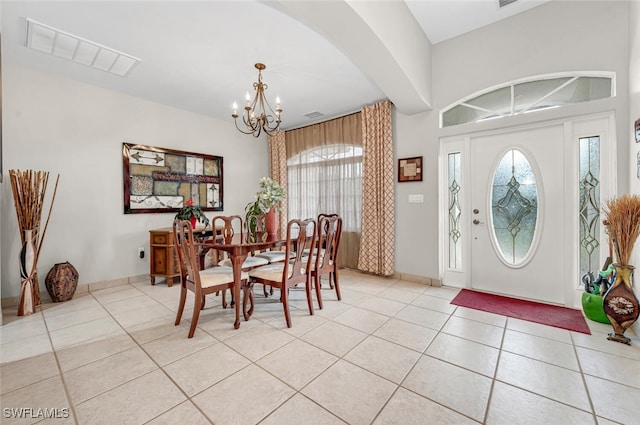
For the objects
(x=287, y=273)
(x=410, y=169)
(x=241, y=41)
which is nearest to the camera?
(x=287, y=273)

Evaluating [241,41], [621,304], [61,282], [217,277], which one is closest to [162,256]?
[61,282]

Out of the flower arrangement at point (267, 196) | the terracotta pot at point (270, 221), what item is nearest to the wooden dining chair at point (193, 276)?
the terracotta pot at point (270, 221)

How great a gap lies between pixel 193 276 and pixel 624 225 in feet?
11.8

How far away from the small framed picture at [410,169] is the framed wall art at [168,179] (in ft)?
10.5

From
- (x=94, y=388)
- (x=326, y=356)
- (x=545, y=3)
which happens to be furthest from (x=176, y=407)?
(x=545, y=3)

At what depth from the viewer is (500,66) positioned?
2998 mm

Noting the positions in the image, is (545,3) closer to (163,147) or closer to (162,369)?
(162,369)

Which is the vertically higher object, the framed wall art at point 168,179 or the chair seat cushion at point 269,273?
the framed wall art at point 168,179

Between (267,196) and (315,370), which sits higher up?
(267,196)

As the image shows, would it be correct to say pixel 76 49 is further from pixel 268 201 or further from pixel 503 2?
pixel 503 2

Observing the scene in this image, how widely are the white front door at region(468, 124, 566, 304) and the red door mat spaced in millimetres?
153

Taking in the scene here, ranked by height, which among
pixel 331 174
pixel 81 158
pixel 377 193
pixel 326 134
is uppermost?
pixel 326 134

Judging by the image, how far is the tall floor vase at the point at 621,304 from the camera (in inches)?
78.4

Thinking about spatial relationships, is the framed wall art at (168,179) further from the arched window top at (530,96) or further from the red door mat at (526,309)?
the red door mat at (526,309)
